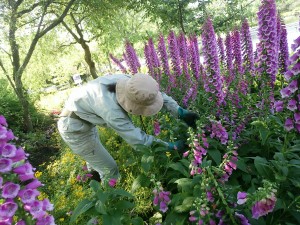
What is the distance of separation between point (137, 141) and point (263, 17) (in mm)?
2140

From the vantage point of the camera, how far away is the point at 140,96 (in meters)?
2.74

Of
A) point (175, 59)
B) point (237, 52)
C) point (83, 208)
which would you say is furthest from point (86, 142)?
point (237, 52)

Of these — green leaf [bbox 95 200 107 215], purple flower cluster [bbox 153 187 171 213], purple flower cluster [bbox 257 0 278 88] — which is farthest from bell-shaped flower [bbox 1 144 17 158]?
purple flower cluster [bbox 257 0 278 88]

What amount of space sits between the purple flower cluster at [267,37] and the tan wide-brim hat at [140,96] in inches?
57.9

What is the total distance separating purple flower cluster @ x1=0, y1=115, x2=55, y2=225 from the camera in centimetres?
123

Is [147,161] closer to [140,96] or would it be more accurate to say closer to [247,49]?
[140,96]

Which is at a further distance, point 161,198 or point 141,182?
point 141,182

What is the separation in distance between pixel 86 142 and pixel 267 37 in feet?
8.92

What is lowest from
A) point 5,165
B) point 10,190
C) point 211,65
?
point 211,65

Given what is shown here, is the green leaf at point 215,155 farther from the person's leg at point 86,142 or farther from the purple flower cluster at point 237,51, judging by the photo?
the purple flower cluster at point 237,51

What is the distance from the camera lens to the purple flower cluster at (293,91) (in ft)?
6.18

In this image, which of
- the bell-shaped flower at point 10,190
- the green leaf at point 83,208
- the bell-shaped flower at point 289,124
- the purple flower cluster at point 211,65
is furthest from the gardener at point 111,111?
the bell-shaped flower at point 10,190

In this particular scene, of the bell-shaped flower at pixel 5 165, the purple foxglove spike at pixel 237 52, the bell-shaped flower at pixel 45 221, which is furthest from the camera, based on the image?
the purple foxglove spike at pixel 237 52

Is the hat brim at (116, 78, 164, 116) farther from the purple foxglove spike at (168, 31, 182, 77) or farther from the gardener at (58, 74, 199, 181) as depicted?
the purple foxglove spike at (168, 31, 182, 77)
